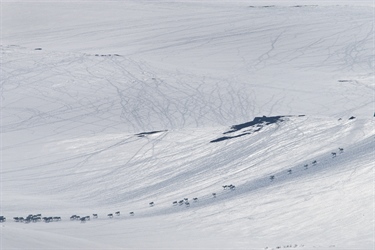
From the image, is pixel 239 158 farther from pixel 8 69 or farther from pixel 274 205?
pixel 8 69

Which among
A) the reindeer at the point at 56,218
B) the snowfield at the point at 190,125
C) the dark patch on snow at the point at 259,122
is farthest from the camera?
the dark patch on snow at the point at 259,122

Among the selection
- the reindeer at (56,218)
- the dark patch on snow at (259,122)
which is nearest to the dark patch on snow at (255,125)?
the dark patch on snow at (259,122)

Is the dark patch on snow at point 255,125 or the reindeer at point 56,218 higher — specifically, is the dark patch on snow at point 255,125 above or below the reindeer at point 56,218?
above

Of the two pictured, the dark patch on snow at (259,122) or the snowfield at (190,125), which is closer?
the snowfield at (190,125)

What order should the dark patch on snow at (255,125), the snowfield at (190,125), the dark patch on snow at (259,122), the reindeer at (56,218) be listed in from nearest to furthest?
the snowfield at (190,125) → the reindeer at (56,218) → the dark patch on snow at (255,125) → the dark patch on snow at (259,122)

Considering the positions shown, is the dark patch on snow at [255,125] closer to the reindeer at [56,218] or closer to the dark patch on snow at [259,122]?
the dark patch on snow at [259,122]

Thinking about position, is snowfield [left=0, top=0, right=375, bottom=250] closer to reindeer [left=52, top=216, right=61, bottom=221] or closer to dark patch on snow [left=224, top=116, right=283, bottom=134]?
dark patch on snow [left=224, top=116, right=283, bottom=134]

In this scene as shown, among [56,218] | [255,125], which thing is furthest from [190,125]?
[56,218]

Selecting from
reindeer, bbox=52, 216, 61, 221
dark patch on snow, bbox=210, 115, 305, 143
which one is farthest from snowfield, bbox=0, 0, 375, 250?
reindeer, bbox=52, 216, 61, 221

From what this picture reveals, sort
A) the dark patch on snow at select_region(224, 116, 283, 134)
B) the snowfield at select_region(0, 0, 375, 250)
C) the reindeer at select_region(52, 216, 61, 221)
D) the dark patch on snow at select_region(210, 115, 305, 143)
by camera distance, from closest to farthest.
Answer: the snowfield at select_region(0, 0, 375, 250)
the reindeer at select_region(52, 216, 61, 221)
the dark patch on snow at select_region(210, 115, 305, 143)
the dark patch on snow at select_region(224, 116, 283, 134)

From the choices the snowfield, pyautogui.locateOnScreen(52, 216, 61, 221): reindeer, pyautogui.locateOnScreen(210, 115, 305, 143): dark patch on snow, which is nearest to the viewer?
the snowfield
